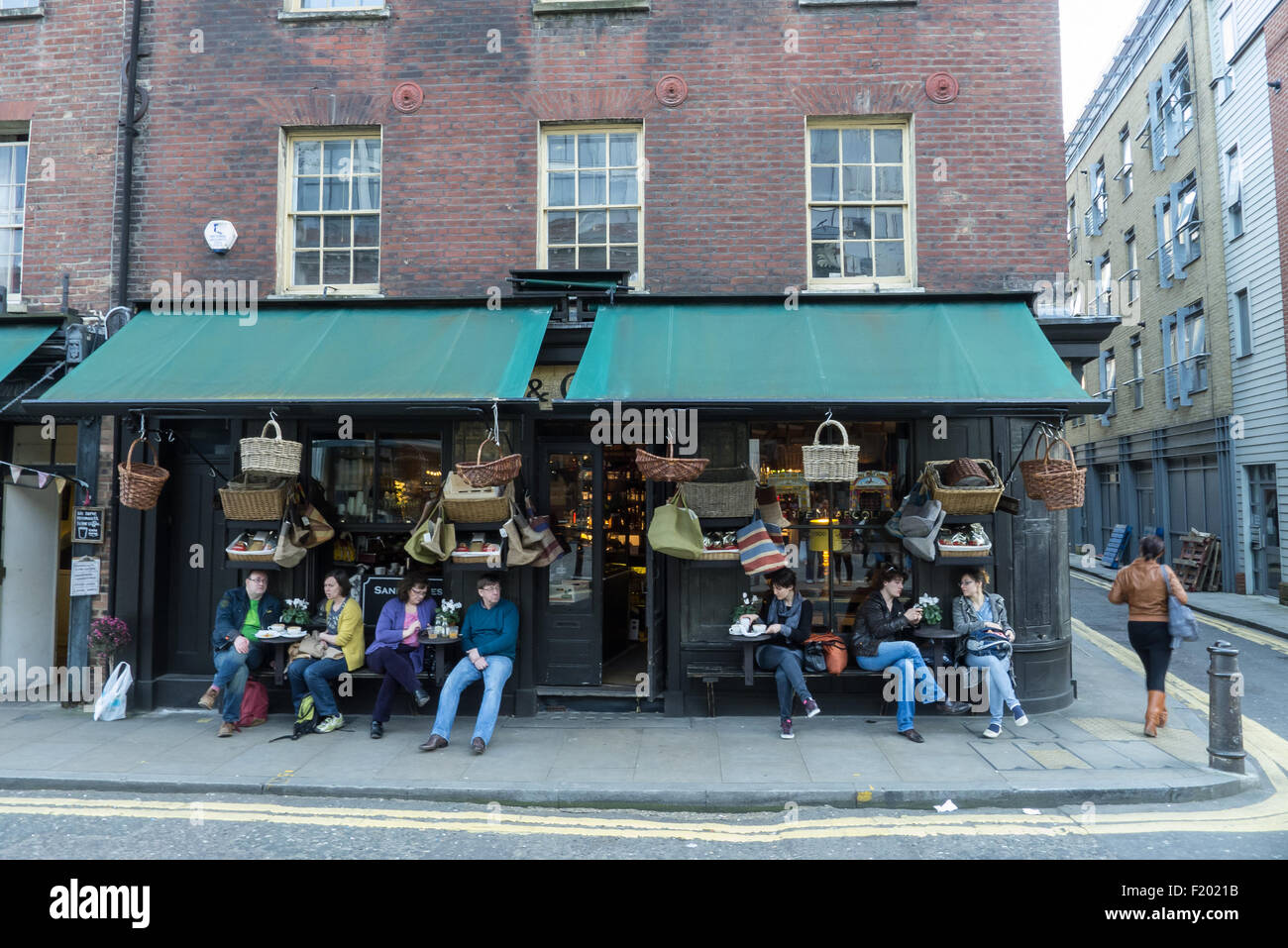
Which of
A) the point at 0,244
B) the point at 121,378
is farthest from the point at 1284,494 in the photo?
the point at 0,244

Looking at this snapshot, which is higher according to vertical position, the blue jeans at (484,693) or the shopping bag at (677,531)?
the shopping bag at (677,531)

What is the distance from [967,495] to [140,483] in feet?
26.2

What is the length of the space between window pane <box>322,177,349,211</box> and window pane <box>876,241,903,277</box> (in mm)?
6155

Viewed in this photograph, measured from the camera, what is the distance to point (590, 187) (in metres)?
9.39

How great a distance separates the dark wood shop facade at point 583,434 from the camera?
7.75 metres

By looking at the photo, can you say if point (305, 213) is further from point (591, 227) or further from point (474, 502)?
point (474, 502)

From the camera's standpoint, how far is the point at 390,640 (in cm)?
823

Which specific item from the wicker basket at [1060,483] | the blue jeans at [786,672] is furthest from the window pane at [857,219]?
the blue jeans at [786,672]

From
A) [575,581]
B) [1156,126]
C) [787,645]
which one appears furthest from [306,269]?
[1156,126]

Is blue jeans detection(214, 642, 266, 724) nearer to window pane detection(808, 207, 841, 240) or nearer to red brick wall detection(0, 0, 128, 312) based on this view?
red brick wall detection(0, 0, 128, 312)

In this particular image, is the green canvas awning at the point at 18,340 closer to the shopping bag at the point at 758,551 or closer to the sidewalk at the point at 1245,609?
the shopping bag at the point at 758,551

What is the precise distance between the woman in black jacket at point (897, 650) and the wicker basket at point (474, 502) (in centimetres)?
375

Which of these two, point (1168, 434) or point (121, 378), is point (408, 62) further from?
point (1168, 434)

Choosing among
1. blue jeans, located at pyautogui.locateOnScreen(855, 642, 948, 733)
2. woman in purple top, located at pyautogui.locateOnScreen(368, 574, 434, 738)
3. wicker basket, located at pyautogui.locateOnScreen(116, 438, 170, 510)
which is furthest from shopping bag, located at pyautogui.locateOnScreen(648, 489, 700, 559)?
wicker basket, located at pyautogui.locateOnScreen(116, 438, 170, 510)
